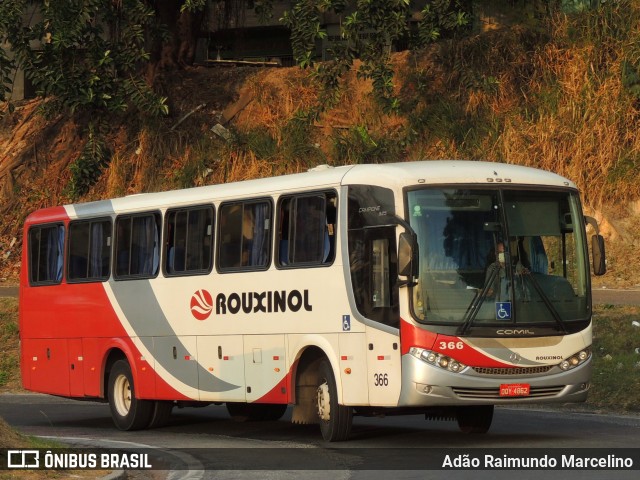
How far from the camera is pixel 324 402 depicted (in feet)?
54.7

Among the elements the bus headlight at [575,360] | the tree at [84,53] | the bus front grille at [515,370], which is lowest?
the bus front grille at [515,370]

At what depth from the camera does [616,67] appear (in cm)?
3069

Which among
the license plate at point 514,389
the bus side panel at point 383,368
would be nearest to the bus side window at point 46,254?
the bus side panel at point 383,368

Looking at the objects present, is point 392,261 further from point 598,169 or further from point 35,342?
point 598,169

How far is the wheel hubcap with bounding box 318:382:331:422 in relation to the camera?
16578 mm

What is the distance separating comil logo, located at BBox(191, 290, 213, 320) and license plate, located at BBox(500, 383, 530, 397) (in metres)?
4.77

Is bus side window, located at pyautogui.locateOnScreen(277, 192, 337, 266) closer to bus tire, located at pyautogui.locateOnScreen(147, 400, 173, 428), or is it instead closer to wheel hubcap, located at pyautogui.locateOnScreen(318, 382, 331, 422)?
wheel hubcap, located at pyautogui.locateOnScreen(318, 382, 331, 422)

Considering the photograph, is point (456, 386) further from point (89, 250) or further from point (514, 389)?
point (89, 250)

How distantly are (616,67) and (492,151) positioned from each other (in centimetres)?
317

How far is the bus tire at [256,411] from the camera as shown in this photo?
20.2 m

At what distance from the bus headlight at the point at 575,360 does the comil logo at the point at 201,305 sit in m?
5.05

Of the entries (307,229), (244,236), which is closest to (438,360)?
(307,229)

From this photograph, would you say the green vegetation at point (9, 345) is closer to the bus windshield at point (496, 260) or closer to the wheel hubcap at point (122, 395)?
the wheel hubcap at point (122, 395)

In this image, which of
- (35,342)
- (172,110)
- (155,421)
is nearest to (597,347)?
(155,421)
